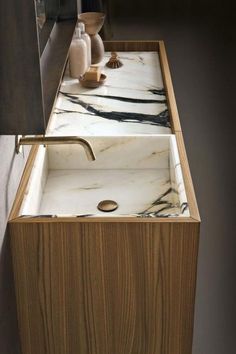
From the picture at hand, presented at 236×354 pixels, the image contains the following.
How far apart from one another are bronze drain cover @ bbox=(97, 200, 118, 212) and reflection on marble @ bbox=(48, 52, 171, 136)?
0.92ft

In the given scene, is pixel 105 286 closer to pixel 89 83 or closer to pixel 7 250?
pixel 7 250

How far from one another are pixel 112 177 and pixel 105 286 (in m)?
0.45

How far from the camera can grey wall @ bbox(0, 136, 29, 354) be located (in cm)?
133

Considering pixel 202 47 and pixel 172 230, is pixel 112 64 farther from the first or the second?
pixel 202 47

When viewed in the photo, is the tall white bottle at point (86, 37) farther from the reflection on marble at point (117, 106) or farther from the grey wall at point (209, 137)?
the grey wall at point (209, 137)

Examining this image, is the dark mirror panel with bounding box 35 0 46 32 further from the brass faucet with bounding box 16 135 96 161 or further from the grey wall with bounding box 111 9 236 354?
the grey wall with bounding box 111 9 236 354

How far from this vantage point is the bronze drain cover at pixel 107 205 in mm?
1610

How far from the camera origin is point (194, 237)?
1394mm

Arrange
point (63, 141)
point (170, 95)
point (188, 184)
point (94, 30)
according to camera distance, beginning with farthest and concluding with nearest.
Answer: point (94, 30) → point (170, 95) → point (188, 184) → point (63, 141)

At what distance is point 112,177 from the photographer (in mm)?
1801

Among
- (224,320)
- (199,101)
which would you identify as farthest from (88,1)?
(224,320)

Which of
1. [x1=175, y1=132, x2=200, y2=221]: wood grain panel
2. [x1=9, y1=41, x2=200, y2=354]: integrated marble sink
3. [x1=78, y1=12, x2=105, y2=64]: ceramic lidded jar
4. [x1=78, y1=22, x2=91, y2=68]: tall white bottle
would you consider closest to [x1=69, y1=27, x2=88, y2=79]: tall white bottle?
[x1=78, y1=22, x2=91, y2=68]: tall white bottle

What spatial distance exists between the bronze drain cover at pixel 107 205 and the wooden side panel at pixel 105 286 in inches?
8.6

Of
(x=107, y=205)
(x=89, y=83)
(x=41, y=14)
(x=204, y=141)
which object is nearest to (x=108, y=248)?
(x=107, y=205)
